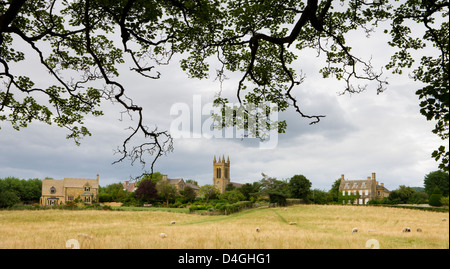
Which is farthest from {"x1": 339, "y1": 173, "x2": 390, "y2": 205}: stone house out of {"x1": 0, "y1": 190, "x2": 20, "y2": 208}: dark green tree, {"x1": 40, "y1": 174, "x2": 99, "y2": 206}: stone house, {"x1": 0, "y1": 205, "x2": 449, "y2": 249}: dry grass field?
{"x1": 0, "y1": 190, "x2": 20, "y2": 208}: dark green tree

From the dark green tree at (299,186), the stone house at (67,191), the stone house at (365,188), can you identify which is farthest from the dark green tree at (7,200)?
the stone house at (365,188)

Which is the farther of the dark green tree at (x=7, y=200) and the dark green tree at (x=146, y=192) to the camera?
the dark green tree at (x=146, y=192)

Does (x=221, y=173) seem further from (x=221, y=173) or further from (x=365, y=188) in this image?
(x=365, y=188)

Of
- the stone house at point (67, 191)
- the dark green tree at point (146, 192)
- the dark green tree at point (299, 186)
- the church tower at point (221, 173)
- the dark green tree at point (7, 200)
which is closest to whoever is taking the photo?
the dark green tree at point (7, 200)

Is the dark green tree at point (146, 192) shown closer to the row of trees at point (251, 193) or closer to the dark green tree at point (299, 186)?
the row of trees at point (251, 193)

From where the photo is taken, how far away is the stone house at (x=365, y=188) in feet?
294

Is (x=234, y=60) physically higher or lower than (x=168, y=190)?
higher

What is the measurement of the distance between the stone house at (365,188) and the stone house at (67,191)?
6862 centimetres

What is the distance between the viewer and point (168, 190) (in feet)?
264

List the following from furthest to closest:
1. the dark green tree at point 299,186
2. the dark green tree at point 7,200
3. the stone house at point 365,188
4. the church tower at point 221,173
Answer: the church tower at point 221,173 → the stone house at point 365,188 → the dark green tree at point 299,186 → the dark green tree at point 7,200

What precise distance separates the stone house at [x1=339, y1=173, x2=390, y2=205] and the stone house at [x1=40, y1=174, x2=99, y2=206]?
6862 cm
